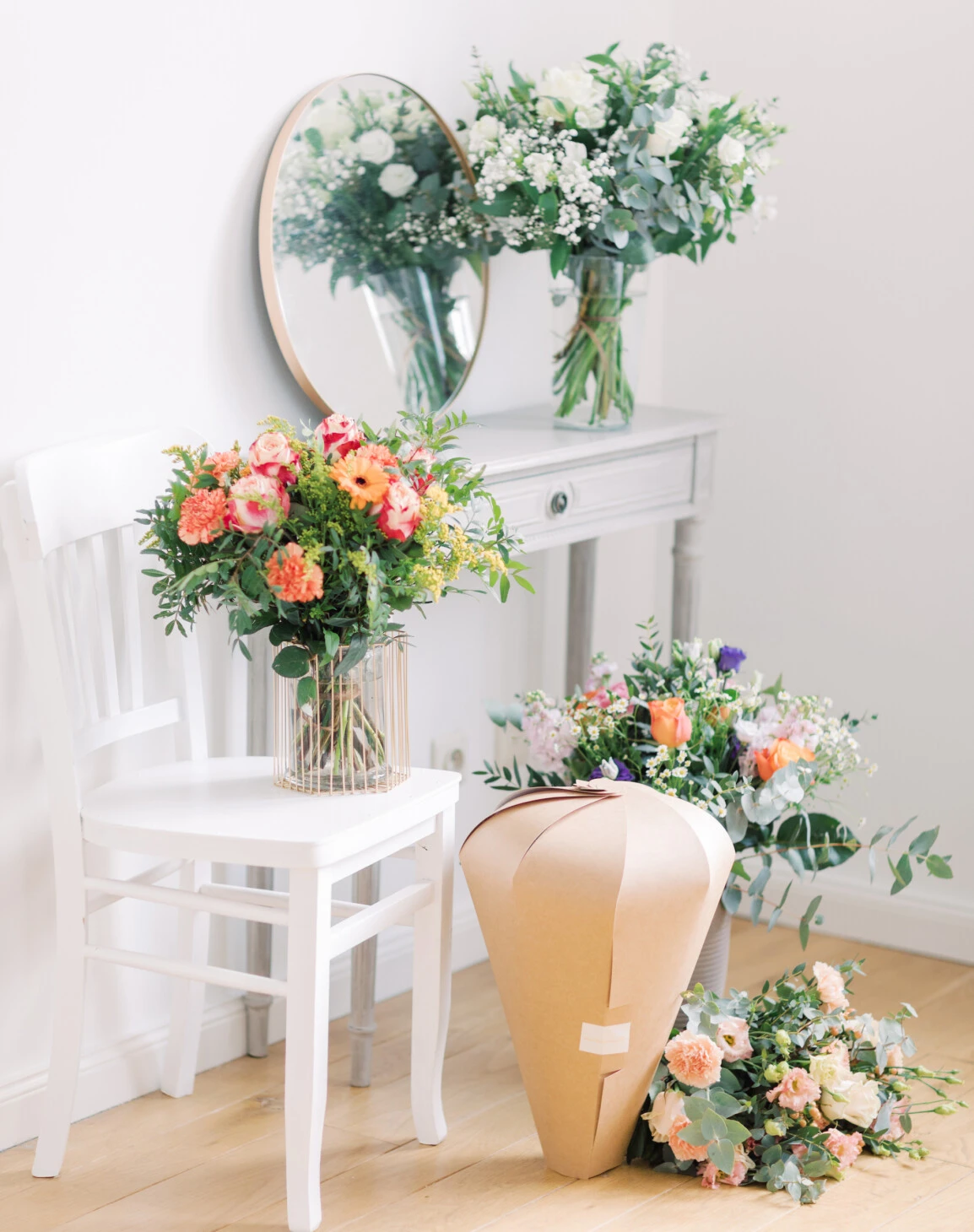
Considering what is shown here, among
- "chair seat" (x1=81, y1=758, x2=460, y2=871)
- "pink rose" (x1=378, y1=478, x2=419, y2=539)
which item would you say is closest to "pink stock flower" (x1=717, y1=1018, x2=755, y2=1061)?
"chair seat" (x1=81, y1=758, x2=460, y2=871)

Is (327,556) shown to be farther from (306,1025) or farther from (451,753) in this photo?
(451,753)

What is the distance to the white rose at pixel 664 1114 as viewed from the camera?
197 centimetres

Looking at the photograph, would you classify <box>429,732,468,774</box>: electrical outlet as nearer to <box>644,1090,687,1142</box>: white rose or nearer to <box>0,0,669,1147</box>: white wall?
<box>0,0,669,1147</box>: white wall

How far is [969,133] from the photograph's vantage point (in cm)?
267

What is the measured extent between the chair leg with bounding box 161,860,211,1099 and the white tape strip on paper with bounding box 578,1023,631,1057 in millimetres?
553

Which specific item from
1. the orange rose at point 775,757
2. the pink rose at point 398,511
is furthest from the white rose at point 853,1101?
the pink rose at point 398,511

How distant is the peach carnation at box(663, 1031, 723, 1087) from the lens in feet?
6.44

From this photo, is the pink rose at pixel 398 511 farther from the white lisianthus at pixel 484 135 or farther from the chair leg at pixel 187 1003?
the white lisianthus at pixel 484 135

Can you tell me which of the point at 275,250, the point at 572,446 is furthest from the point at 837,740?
the point at 275,250

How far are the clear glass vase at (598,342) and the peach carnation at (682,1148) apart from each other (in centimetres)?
108

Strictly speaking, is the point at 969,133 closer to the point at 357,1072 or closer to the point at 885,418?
the point at 885,418

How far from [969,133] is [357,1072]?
6.07 ft

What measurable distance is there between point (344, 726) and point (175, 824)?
24 cm

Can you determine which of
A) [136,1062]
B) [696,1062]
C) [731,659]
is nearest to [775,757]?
[731,659]
